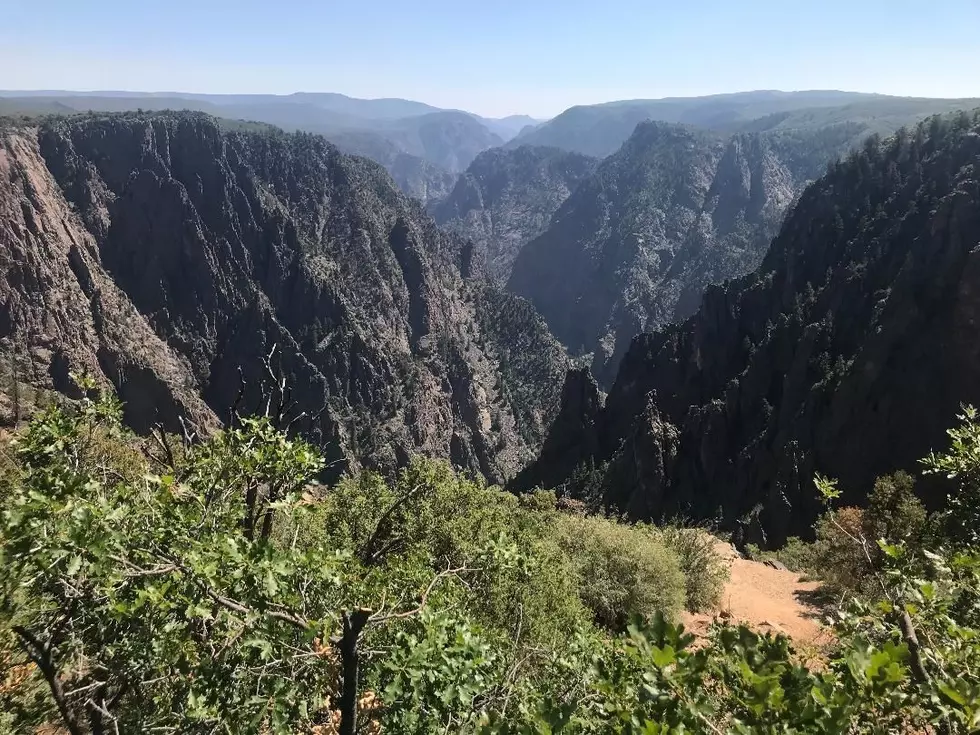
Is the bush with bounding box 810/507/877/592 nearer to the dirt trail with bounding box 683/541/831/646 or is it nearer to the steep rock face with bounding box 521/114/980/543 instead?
the dirt trail with bounding box 683/541/831/646

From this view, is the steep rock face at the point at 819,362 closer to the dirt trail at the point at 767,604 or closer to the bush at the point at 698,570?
the dirt trail at the point at 767,604

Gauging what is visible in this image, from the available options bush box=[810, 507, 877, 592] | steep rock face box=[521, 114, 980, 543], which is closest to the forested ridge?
bush box=[810, 507, 877, 592]

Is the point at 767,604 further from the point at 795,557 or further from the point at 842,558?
the point at 795,557

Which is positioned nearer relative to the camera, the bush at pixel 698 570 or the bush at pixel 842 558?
the bush at pixel 842 558

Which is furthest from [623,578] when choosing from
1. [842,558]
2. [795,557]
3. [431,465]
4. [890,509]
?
[795,557]

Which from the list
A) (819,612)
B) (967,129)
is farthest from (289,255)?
(819,612)

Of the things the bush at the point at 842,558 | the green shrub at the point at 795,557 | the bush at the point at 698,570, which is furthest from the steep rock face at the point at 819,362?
the bush at the point at 698,570

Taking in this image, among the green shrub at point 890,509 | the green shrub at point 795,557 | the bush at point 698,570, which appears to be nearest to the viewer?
the green shrub at point 890,509
